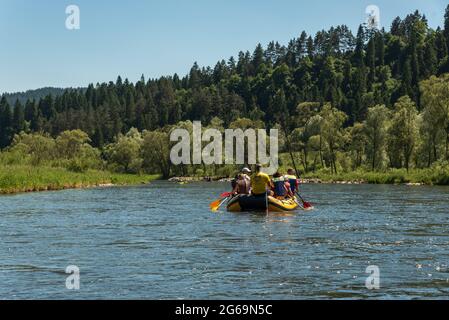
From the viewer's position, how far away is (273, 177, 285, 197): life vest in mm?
31516

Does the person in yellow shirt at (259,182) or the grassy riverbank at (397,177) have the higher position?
the person in yellow shirt at (259,182)

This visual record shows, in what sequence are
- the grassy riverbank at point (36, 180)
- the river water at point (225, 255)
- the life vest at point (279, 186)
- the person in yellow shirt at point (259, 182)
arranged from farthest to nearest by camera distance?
the grassy riverbank at point (36, 180)
the life vest at point (279, 186)
the person in yellow shirt at point (259, 182)
the river water at point (225, 255)

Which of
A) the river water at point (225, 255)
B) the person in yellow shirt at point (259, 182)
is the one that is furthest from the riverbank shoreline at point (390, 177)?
the person in yellow shirt at point (259, 182)

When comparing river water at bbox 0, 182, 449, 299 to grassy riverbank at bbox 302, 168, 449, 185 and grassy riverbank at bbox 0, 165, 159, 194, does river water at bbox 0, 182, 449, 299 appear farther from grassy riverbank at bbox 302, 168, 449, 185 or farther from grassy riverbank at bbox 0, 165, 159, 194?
grassy riverbank at bbox 302, 168, 449, 185

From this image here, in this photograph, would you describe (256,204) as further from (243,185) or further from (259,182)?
(243,185)

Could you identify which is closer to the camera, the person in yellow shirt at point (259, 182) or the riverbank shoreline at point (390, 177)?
the person in yellow shirt at point (259, 182)

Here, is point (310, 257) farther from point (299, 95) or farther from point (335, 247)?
point (299, 95)

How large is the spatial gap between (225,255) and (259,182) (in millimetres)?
12181

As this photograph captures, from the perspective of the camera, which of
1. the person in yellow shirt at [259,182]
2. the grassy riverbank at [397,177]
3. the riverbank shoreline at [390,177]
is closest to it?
the person in yellow shirt at [259,182]

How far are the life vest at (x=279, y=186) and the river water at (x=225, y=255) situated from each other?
2980 mm

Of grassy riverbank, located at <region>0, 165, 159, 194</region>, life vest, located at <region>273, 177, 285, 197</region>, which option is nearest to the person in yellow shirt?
life vest, located at <region>273, 177, 285, 197</region>

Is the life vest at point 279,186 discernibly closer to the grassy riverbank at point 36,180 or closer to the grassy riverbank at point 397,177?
the grassy riverbank at point 36,180

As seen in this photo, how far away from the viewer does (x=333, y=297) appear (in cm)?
1216

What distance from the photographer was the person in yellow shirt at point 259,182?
A: 28.7 m
